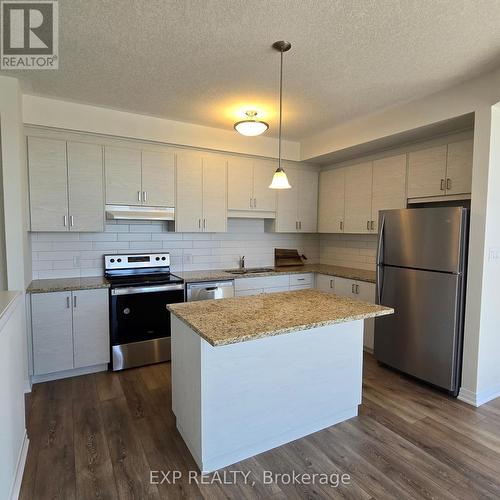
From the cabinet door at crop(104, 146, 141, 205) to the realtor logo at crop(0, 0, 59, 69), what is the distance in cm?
106

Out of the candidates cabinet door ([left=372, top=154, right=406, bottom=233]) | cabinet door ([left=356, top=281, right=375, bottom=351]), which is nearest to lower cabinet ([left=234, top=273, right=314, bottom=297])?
cabinet door ([left=356, top=281, right=375, bottom=351])

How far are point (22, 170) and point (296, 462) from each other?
10.2 ft

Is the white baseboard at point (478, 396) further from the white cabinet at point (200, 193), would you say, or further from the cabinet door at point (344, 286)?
the white cabinet at point (200, 193)

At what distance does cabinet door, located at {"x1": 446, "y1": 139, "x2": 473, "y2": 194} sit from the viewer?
117 inches

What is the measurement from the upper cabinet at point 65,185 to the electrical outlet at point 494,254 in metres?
3.54

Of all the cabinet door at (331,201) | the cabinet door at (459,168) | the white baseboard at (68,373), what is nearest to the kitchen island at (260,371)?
the white baseboard at (68,373)

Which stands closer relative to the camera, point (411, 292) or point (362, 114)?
point (411, 292)

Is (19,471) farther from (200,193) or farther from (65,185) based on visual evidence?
(200,193)

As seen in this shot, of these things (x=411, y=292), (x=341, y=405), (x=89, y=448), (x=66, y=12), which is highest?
(x=66, y=12)

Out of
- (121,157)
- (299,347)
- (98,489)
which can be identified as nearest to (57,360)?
(98,489)

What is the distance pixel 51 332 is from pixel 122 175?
168 centimetres

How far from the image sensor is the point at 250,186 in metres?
4.26

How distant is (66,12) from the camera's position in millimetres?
1851

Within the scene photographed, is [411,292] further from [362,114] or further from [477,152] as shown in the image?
[362,114]
